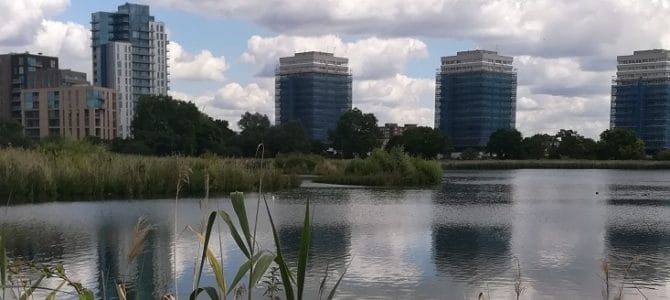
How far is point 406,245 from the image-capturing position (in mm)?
9555

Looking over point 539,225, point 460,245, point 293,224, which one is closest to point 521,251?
point 460,245

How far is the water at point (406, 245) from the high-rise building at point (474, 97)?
8096 cm

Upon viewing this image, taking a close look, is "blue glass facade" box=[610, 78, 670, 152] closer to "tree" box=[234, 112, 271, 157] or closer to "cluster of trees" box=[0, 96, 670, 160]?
"cluster of trees" box=[0, 96, 670, 160]

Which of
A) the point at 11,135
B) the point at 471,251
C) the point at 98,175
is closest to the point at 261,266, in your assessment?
→ the point at 471,251

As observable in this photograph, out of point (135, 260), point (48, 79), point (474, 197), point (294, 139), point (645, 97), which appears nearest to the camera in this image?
point (135, 260)

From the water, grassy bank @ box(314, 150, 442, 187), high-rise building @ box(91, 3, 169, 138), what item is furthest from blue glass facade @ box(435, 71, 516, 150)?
the water

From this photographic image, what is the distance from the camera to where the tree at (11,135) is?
46862 millimetres

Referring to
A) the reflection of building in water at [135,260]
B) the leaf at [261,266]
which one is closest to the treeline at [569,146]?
the reflection of building in water at [135,260]

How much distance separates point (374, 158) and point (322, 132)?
7104cm

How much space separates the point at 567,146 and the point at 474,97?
28673 mm

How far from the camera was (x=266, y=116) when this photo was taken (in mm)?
82188

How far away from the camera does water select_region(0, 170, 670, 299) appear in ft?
22.1

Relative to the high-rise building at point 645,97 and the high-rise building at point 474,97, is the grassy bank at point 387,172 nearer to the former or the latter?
the high-rise building at point 474,97

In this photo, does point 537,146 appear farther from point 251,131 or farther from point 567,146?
point 251,131
